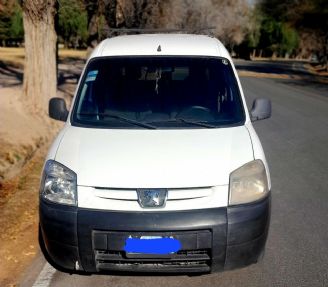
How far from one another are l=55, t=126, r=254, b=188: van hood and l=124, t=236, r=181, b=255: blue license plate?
381 mm

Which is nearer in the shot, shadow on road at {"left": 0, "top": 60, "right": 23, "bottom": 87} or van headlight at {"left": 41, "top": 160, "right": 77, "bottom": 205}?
van headlight at {"left": 41, "top": 160, "right": 77, "bottom": 205}

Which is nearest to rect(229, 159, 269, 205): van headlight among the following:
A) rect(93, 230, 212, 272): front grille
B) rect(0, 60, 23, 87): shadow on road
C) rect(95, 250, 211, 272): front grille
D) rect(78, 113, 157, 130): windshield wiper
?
rect(93, 230, 212, 272): front grille

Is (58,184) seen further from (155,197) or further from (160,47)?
(160,47)

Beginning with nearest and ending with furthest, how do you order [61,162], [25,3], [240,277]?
[61,162], [240,277], [25,3]

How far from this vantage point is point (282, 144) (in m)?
9.72

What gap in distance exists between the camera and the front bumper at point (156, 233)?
3.37m

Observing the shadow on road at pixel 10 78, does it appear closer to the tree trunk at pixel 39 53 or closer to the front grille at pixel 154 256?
the tree trunk at pixel 39 53

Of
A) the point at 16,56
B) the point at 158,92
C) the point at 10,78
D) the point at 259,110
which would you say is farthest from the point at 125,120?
the point at 16,56

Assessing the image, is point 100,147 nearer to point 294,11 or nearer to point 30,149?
point 30,149

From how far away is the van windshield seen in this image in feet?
14.7

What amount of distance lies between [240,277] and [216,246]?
0.72 meters

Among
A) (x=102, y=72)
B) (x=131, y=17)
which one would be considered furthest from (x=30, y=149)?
(x=131, y=17)

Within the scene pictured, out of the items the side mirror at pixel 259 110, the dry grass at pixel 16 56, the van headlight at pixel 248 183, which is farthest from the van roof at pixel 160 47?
the dry grass at pixel 16 56

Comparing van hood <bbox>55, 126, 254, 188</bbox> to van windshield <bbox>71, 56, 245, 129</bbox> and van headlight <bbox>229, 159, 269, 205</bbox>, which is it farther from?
van windshield <bbox>71, 56, 245, 129</bbox>
